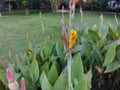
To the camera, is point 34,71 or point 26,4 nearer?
point 34,71

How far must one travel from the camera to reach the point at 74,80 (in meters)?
1.26

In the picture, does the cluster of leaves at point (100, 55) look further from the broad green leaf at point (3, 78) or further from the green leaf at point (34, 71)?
the broad green leaf at point (3, 78)

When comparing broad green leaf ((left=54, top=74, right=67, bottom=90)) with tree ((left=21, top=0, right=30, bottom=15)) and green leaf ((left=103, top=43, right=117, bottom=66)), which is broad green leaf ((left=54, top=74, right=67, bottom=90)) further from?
tree ((left=21, top=0, right=30, bottom=15))

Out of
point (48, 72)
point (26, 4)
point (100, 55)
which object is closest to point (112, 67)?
point (100, 55)

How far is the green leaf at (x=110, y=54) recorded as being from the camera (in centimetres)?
158

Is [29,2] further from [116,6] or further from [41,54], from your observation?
[41,54]

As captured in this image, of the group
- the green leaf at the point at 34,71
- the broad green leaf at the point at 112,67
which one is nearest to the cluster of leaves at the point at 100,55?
the broad green leaf at the point at 112,67

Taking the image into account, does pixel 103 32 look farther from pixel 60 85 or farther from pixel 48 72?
pixel 60 85

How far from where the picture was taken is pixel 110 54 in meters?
1.61

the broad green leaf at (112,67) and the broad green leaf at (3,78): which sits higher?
the broad green leaf at (3,78)

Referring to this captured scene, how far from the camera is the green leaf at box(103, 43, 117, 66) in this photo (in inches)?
62.3

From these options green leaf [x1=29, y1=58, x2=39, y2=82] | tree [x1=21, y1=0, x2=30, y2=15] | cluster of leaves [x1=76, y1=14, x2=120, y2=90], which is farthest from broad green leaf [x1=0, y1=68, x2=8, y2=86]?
tree [x1=21, y1=0, x2=30, y2=15]

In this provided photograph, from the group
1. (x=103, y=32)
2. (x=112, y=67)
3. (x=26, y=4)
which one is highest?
(x=103, y=32)

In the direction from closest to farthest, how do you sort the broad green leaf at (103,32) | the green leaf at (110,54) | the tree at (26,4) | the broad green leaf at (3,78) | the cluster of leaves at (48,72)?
the cluster of leaves at (48,72)
the broad green leaf at (3,78)
the green leaf at (110,54)
the broad green leaf at (103,32)
the tree at (26,4)
